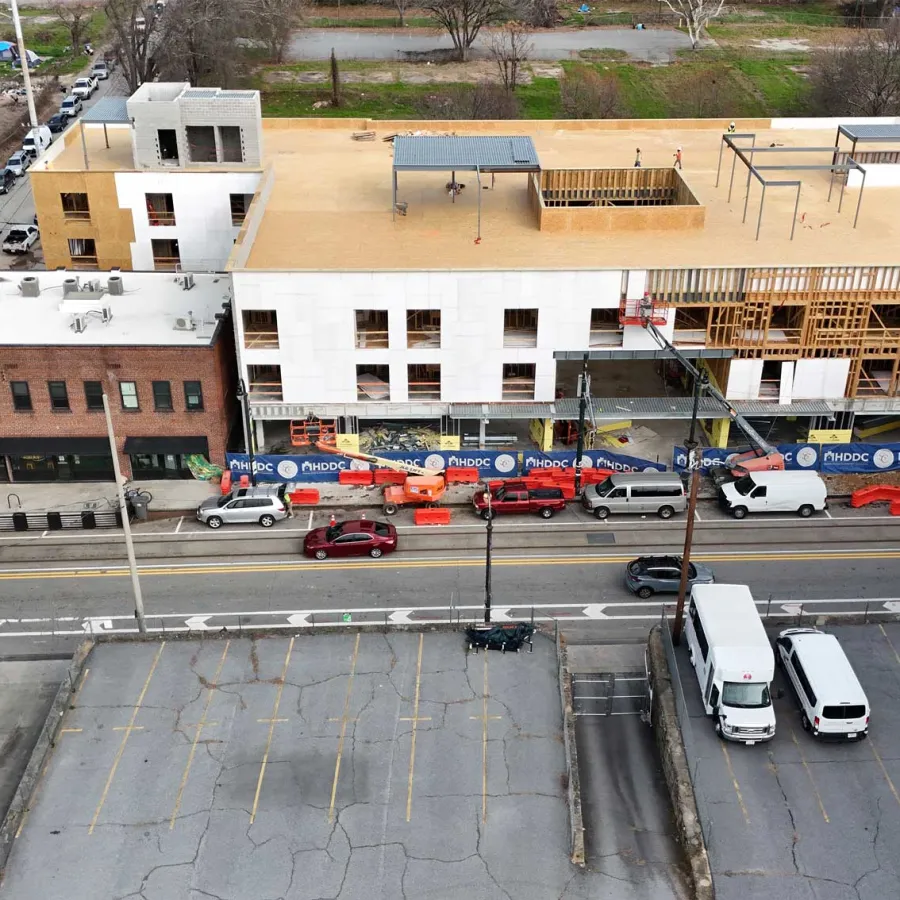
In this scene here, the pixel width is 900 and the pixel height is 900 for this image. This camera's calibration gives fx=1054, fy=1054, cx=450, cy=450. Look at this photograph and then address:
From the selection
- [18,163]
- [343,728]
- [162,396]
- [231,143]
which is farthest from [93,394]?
[18,163]

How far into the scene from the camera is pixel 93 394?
4966 centimetres

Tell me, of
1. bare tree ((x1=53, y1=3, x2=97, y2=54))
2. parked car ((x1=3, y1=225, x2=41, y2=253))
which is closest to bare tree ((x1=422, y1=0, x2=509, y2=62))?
bare tree ((x1=53, y1=3, x2=97, y2=54))

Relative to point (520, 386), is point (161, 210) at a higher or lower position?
higher

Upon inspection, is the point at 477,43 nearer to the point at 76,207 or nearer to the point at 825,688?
the point at 76,207

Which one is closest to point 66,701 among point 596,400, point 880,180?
point 596,400

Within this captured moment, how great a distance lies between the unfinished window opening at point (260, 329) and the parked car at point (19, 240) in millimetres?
34690

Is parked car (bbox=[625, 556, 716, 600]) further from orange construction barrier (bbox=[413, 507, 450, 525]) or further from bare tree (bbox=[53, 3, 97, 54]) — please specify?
bare tree (bbox=[53, 3, 97, 54])

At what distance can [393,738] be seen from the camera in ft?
112

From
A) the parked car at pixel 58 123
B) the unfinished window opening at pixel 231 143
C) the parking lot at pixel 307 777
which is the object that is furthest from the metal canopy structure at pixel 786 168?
the parked car at pixel 58 123

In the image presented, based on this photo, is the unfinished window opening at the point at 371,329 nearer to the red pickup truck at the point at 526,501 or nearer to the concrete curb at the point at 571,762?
the red pickup truck at the point at 526,501

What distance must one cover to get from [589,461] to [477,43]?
9849 cm

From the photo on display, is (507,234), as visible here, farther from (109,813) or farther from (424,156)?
(109,813)

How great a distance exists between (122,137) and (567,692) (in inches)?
2098

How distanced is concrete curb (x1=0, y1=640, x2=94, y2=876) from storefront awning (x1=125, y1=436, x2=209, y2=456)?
13607 mm
